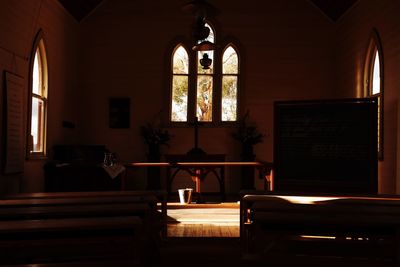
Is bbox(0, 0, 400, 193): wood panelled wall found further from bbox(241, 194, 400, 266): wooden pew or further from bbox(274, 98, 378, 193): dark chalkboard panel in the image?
bbox(241, 194, 400, 266): wooden pew

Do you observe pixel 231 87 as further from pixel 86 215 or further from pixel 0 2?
pixel 86 215

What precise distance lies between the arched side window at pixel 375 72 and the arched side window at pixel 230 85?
9.82ft

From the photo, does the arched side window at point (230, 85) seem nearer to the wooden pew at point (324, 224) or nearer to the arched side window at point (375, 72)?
the arched side window at point (375, 72)

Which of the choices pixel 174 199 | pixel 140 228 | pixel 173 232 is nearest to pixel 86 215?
pixel 140 228

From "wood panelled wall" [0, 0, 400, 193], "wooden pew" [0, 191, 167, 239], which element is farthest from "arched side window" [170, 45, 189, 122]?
"wooden pew" [0, 191, 167, 239]

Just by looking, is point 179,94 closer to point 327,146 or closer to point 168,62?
point 168,62

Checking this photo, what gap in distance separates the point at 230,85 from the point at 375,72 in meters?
3.31

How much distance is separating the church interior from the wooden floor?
0.03 meters

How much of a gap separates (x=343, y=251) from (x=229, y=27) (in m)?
7.24

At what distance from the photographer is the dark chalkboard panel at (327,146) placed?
5.84 m

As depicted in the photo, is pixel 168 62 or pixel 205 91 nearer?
pixel 168 62

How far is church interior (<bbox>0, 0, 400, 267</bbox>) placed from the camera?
3754 mm

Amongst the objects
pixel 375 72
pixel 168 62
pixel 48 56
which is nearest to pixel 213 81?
pixel 168 62

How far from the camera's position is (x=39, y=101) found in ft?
27.3
